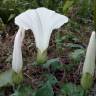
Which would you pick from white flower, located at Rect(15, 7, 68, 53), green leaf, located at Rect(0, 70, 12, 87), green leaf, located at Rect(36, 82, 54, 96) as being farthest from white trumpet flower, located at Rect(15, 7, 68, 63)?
green leaf, located at Rect(0, 70, 12, 87)

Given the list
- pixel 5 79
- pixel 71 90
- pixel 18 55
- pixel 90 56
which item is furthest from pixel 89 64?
pixel 5 79

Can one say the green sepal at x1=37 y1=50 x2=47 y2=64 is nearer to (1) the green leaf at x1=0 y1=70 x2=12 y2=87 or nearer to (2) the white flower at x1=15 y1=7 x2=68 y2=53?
(2) the white flower at x1=15 y1=7 x2=68 y2=53

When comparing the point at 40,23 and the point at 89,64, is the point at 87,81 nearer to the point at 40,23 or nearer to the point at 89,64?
the point at 89,64

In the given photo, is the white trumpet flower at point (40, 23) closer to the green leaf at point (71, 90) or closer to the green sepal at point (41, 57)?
the green sepal at point (41, 57)

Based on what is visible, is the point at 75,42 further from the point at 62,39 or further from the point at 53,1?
the point at 53,1

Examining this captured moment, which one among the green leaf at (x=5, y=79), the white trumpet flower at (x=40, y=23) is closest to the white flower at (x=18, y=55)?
the white trumpet flower at (x=40, y=23)

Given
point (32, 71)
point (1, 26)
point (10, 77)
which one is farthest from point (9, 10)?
point (10, 77)

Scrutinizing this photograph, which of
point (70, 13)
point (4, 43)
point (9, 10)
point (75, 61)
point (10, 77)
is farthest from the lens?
point (9, 10)
